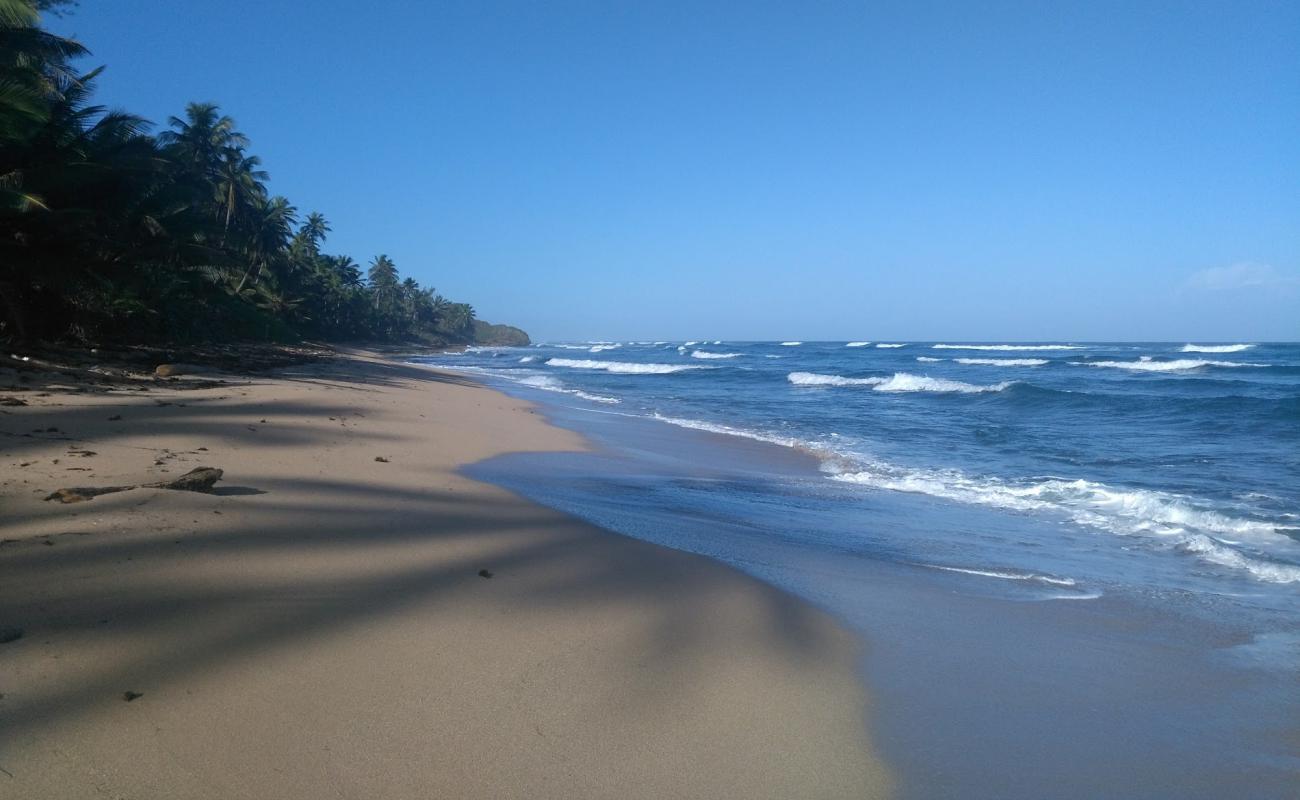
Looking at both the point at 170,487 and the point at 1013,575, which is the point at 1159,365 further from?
the point at 170,487

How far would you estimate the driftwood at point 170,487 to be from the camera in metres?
4.44

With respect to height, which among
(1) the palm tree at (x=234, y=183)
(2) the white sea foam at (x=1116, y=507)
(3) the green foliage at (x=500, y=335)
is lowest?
(2) the white sea foam at (x=1116, y=507)

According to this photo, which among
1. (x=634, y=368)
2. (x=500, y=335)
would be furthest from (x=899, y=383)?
(x=500, y=335)

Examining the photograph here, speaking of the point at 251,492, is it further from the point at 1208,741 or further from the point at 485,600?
the point at 1208,741

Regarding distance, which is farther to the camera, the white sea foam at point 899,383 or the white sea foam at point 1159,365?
the white sea foam at point 1159,365

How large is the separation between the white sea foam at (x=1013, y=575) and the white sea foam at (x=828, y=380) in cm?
2647

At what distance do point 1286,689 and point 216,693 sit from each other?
520cm

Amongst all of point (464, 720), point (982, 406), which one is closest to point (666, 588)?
point (464, 720)

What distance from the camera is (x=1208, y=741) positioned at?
10.5ft

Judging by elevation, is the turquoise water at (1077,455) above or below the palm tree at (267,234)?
below

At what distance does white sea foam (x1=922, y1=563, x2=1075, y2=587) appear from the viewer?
5.53 metres

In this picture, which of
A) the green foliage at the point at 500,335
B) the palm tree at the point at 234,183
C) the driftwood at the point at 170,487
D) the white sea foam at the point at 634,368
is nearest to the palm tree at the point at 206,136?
the palm tree at the point at 234,183

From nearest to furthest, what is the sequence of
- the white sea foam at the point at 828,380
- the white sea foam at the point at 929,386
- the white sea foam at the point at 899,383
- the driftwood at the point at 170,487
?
the driftwood at the point at 170,487
the white sea foam at the point at 929,386
the white sea foam at the point at 899,383
the white sea foam at the point at 828,380

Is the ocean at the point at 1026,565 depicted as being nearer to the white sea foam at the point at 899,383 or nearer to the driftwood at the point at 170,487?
the driftwood at the point at 170,487
